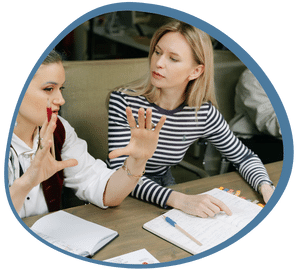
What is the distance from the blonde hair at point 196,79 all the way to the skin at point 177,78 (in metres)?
0.01

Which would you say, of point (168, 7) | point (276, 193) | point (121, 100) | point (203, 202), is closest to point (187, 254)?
point (203, 202)

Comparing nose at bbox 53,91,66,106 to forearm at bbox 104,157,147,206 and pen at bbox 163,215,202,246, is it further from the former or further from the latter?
pen at bbox 163,215,202,246

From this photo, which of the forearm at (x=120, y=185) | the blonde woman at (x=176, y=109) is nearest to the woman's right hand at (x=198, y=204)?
the blonde woman at (x=176, y=109)

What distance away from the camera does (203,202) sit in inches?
31.0

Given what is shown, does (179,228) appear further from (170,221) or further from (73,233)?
(73,233)

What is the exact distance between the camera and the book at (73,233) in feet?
2.25

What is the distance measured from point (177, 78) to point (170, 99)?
0.07 m

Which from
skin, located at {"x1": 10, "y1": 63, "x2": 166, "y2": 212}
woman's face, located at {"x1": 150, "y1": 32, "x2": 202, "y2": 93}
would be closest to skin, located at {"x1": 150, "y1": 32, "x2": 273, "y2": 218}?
woman's face, located at {"x1": 150, "y1": 32, "x2": 202, "y2": 93}

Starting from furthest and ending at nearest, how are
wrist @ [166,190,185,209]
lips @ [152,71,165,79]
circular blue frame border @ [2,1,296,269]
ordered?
wrist @ [166,190,185,209], lips @ [152,71,165,79], circular blue frame border @ [2,1,296,269]

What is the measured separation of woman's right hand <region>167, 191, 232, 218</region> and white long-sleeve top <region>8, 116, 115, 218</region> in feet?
0.57

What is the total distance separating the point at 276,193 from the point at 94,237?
1.43 feet

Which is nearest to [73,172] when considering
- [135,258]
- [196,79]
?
[135,258]

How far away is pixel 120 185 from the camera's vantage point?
794mm

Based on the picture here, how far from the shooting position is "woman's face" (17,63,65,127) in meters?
0.60
